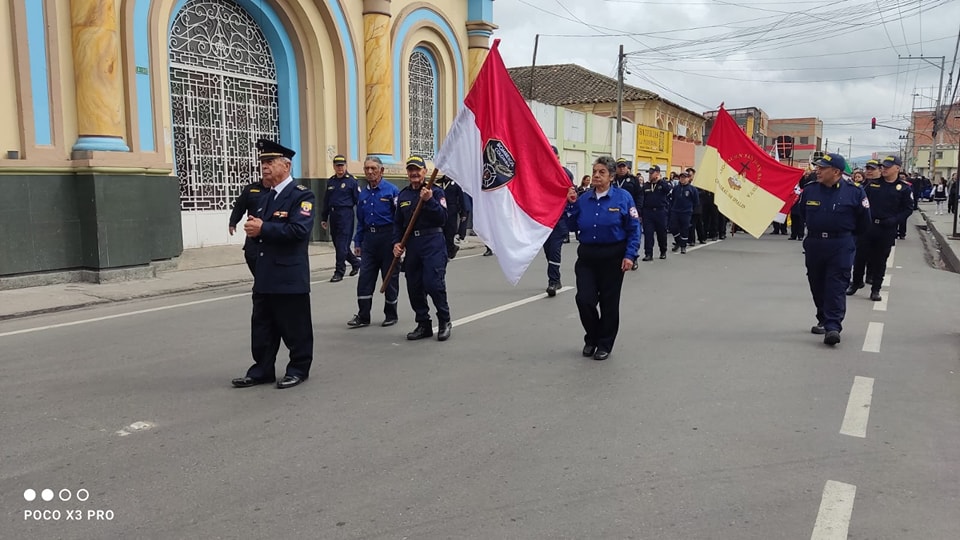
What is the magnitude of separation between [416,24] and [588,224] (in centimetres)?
1364

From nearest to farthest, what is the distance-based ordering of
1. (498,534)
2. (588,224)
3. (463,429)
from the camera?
(498,534)
(463,429)
(588,224)

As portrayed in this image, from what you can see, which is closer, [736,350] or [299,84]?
[736,350]

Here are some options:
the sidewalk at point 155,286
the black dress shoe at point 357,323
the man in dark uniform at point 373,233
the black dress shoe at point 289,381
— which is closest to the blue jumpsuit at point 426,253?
the man in dark uniform at point 373,233

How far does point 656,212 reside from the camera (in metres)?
14.6

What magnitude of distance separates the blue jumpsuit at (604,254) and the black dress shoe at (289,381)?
241 centimetres

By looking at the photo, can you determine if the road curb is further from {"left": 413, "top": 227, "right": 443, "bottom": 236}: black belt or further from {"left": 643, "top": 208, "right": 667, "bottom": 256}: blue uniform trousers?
{"left": 413, "top": 227, "right": 443, "bottom": 236}: black belt

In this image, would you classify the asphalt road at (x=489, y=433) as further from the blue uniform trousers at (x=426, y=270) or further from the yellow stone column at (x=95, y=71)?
the yellow stone column at (x=95, y=71)

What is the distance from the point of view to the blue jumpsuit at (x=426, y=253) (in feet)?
22.7

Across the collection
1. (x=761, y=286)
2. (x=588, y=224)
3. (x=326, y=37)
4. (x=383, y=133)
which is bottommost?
(x=761, y=286)

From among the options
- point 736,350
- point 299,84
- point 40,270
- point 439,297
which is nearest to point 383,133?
point 299,84

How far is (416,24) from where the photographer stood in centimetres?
1850

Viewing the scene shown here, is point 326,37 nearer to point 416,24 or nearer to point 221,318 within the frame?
point 416,24

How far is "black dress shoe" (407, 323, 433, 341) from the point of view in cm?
702

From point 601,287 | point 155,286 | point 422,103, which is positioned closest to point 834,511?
point 601,287
